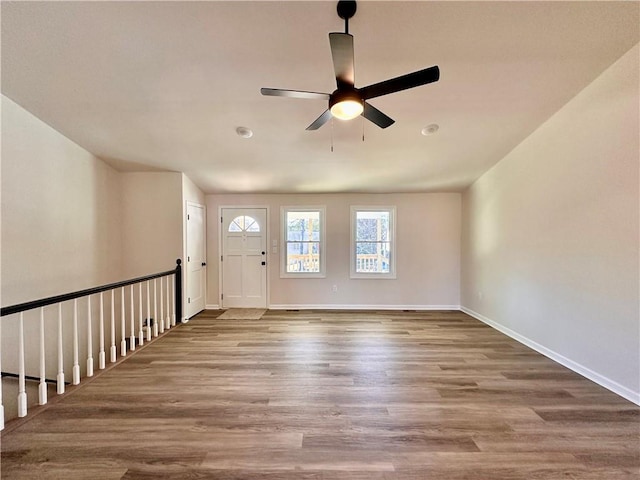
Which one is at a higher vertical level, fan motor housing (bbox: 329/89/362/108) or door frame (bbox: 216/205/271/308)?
fan motor housing (bbox: 329/89/362/108)

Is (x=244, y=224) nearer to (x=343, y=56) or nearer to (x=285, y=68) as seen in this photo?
(x=285, y=68)

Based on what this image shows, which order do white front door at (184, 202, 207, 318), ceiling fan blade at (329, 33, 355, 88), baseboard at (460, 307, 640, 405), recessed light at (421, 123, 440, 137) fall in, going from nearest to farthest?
ceiling fan blade at (329, 33, 355, 88) → baseboard at (460, 307, 640, 405) → recessed light at (421, 123, 440, 137) → white front door at (184, 202, 207, 318)

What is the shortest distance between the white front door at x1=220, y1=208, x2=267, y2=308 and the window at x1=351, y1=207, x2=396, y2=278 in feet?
6.04

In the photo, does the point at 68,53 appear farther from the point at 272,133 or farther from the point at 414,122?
the point at 414,122

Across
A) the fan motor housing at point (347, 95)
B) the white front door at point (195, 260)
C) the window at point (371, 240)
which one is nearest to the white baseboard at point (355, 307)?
the window at point (371, 240)

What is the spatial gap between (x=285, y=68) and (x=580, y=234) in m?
3.39

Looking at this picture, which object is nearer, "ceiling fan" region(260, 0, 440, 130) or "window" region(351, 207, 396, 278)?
"ceiling fan" region(260, 0, 440, 130)

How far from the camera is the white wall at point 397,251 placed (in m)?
5.72

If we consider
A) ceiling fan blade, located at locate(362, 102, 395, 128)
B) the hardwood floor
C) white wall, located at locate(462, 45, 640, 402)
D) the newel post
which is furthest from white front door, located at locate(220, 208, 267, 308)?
white wall, located at locate(462, 45, 640, 402)

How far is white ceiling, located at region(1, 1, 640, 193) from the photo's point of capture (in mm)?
2094

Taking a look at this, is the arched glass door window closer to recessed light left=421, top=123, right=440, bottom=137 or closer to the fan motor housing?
recessed light left=421, top=123, right=440, bottom=137

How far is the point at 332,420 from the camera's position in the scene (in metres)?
2.16

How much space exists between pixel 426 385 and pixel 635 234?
88.0 inches

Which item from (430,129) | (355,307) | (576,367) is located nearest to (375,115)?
(430,129)
